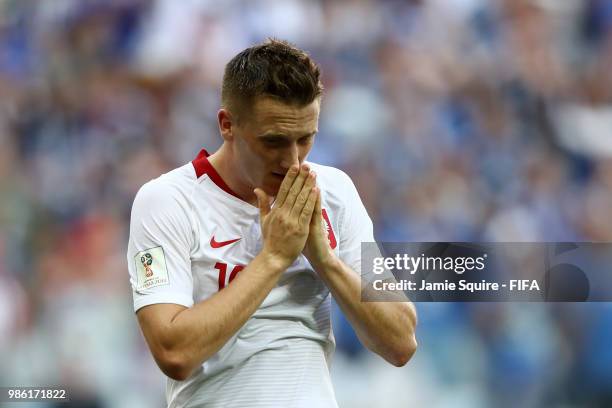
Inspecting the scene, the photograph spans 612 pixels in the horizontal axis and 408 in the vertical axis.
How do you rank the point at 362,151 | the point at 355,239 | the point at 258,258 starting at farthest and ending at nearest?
the point at 362,151 → the point at 355,239 → the point at 258,258

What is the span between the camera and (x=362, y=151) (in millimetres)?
4223

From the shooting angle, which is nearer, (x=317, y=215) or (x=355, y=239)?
(x=317, y=215)

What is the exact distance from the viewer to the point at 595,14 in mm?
4398

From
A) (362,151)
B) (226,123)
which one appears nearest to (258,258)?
(226,123)

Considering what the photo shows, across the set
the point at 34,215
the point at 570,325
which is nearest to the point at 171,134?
the point at 34,215

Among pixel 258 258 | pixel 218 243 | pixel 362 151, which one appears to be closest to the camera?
pixel 258 258

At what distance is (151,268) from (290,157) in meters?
0.42

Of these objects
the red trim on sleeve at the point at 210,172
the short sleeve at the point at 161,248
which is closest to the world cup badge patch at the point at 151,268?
the short sleeve at the point at 161,248

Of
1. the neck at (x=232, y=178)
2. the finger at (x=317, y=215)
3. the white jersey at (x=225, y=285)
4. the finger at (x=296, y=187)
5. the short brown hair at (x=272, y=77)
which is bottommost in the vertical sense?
the white jersey at (x=225, y=285)

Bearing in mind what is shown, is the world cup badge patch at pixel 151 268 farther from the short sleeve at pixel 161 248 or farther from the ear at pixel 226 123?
the ear at pixel 226 123

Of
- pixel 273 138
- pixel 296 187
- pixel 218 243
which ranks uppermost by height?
pixel 273 138

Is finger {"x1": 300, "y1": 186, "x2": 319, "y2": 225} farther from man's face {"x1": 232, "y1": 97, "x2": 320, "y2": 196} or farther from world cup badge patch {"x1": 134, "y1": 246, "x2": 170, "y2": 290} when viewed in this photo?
world cup badge patch {"x1": 134, "y1": 246, "x2": 170, "y2": 290}

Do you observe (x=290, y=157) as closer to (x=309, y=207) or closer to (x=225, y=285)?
(x=309, y=207)

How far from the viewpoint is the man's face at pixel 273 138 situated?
1964 mm
